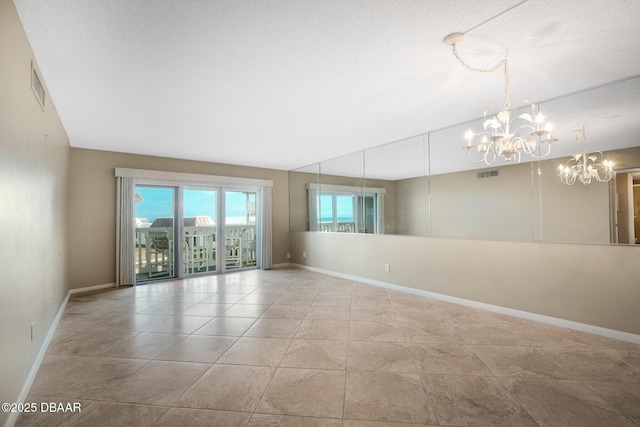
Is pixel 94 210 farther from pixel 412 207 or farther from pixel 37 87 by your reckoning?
pixel 412 207

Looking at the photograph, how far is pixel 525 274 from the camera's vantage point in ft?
11.0

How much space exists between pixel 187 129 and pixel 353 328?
3469mm

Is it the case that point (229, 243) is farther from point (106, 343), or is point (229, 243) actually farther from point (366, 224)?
point (106, 343)

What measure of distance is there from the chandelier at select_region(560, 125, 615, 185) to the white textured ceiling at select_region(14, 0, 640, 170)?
0.65 m

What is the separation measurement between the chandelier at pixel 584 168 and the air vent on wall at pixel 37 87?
493 centimetres

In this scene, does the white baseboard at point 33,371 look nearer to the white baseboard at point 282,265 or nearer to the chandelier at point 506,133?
the chandelier at point 506,133

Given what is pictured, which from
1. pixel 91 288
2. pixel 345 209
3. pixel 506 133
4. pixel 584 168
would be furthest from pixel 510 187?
pixel 91 288

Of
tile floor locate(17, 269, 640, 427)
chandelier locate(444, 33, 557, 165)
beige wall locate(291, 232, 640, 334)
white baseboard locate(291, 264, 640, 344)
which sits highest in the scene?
chandelier locate(444, 33, 557, 165)

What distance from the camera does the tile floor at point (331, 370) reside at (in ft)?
5.73

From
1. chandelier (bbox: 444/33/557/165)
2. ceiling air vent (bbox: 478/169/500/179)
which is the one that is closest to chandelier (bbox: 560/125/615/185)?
chandelier (bbox: 444/33/557/165)

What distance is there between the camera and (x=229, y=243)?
658 cm

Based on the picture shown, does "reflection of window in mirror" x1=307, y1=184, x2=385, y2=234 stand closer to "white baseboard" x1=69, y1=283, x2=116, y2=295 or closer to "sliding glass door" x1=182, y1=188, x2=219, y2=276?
"sliding glass door" x1=182, y1=188, x2=219, y2=276

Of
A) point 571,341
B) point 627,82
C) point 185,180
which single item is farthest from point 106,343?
point 627,82

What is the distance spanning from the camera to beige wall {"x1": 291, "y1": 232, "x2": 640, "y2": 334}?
109 inches
